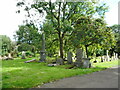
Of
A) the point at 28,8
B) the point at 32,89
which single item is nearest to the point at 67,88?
the point at 32,89

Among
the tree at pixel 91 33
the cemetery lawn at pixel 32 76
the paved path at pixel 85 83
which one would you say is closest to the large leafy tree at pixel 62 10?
the tree at pixel 91 33

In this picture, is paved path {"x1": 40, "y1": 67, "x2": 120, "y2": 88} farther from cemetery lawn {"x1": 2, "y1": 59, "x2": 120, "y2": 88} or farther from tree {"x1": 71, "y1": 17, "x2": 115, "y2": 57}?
tree {"x1": 71, "y1": 17, "x2": 115, "y2": 57}

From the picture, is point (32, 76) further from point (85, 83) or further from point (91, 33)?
point (91, 33)

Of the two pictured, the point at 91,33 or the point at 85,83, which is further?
the point at 91,33

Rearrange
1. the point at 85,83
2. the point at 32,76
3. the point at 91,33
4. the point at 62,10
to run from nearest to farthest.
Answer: the point at 85,83 < the point at 32,76 < the point at 91,33 < the point at 62,10

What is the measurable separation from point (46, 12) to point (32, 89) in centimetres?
1471

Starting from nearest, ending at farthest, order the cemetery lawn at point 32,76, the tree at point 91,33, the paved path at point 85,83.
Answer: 1. the paved path at point 85,83
2. the cemetery lawn at point 32,76
3. the tree at point 91,33

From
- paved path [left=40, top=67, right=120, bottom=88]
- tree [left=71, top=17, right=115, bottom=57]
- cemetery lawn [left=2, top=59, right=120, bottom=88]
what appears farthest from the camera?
tree [left=71, top=17, right=115, bottom=57]

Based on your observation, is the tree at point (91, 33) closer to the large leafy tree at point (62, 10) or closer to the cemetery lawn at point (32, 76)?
the large leafy tree at point (62, 10)

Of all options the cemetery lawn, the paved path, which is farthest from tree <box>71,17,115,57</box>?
the paved path

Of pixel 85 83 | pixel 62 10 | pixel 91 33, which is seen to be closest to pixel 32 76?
pixel 85 83

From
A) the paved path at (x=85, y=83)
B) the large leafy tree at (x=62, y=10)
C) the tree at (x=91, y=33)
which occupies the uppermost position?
the large leafy tree at (x=62, y=10)

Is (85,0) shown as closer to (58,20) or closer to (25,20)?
(58,20)

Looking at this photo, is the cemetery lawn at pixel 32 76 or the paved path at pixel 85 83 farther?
the cemetery lawn at pixel 32 76
